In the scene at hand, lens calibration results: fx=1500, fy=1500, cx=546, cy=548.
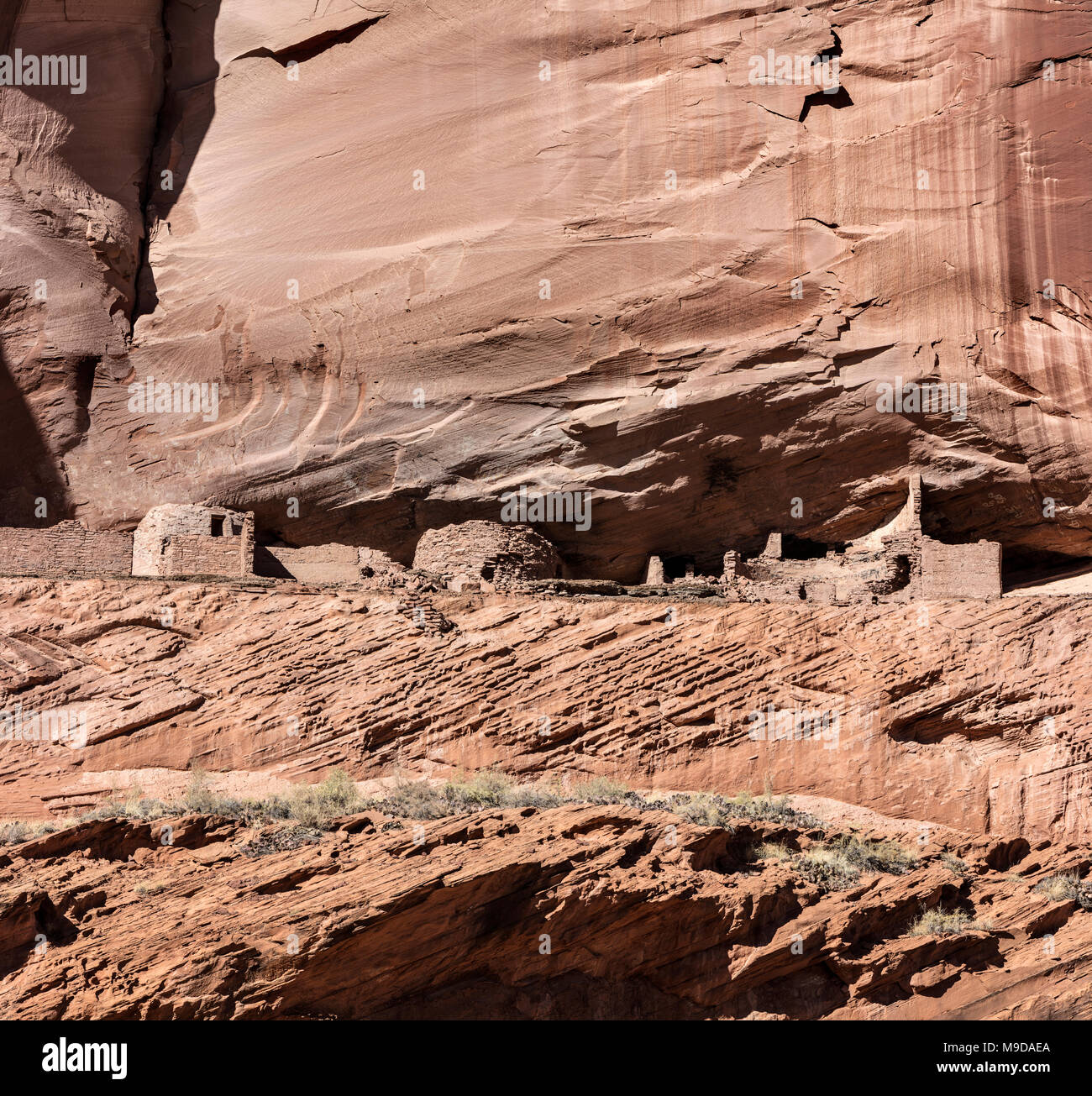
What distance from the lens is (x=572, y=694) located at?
50.4ft

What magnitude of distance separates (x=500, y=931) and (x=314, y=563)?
344 inches

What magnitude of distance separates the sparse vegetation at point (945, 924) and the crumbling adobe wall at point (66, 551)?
10242 millimetres

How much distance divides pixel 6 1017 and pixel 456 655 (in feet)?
21.3

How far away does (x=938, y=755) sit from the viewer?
1484 cm

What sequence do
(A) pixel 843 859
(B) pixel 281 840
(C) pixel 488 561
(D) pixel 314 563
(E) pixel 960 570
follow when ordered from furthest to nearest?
(D) pixel 314 563
(C) pixel 488 561
(E) pixel 960 570
(A) pixel 843 859
(B) pixel 281 840

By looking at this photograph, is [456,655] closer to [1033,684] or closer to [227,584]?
[227,584]

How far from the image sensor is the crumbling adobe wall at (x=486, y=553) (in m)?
18.1

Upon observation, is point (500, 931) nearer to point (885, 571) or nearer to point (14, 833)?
point (14, 833)

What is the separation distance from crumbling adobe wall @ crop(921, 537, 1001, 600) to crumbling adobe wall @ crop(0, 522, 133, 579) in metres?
9.59

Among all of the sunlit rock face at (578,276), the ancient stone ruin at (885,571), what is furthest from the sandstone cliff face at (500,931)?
the sunlit rock face at (578,276)

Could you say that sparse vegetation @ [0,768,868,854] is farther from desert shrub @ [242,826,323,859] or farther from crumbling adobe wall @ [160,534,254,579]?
crumbling adobe wall @ [160,534,254,579]

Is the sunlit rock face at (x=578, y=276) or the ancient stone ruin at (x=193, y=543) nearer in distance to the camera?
the sunlit rock face at (x=578, y=276)

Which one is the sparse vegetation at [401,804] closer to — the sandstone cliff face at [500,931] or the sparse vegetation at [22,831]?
the sparse vegetation at [22,831]

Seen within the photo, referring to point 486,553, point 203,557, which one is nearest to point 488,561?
point 486,553
